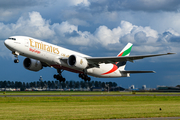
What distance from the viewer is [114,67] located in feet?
185

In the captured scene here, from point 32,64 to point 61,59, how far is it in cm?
807

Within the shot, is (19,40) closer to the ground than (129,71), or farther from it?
farther from it

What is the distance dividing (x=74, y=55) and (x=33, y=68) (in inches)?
399

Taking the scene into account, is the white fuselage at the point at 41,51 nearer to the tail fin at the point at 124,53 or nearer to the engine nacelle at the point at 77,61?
the engine nacelle at the point at 77,61

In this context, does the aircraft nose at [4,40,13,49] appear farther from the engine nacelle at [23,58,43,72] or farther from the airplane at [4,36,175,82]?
the engine nacelle at [23,58,43,72]

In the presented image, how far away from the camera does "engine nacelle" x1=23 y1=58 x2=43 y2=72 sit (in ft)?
163

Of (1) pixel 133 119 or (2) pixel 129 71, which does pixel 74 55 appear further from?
(1) pixel 133 119

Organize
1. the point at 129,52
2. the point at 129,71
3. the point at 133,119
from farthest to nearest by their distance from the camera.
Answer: the point at 129,52, the point at 129,71, the point at 133,119

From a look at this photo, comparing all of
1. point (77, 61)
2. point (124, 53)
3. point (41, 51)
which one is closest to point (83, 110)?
point (41, 51)

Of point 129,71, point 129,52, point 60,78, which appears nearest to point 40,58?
point 60,78

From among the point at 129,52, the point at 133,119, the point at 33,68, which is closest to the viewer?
the point at 133,119

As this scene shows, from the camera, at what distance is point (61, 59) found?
44469mm

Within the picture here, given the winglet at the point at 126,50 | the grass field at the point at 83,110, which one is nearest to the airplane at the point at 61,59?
the winglet at the point at 126,50

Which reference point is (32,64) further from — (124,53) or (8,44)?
(124,53)
